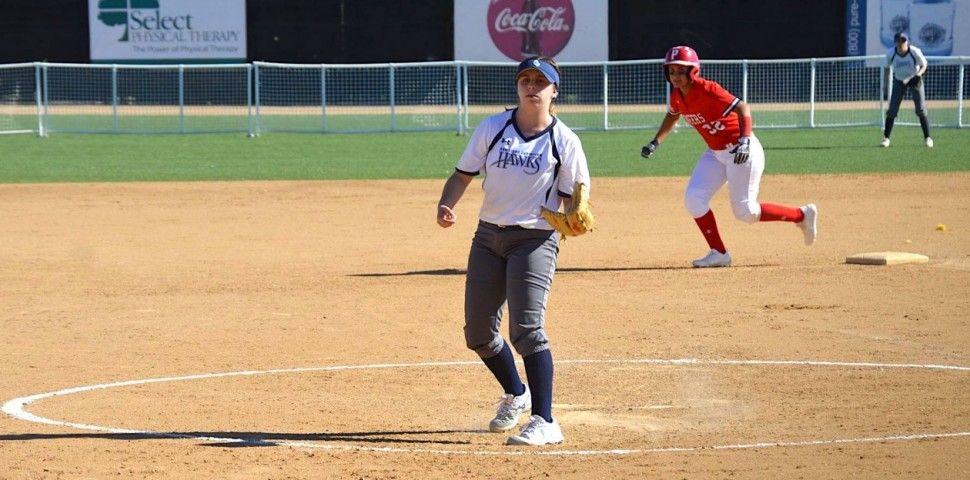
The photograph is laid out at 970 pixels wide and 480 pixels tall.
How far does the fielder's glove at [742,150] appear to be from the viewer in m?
13.4

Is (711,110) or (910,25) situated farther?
(910,25)

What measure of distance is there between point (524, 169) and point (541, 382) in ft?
3.71

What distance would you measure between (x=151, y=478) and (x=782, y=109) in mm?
29297

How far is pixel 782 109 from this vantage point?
1368 inches

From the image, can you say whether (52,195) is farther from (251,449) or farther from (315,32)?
(315,32)

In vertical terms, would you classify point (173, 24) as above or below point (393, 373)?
above

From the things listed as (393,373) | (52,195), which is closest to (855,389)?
(393,373)

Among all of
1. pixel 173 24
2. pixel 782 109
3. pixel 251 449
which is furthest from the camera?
pixel 173 24

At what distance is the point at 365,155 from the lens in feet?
93.4

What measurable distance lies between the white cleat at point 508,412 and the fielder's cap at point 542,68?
1730 millimetres

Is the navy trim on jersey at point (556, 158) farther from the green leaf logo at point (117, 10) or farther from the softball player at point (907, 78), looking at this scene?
the green leaf logo at point (117, 10)

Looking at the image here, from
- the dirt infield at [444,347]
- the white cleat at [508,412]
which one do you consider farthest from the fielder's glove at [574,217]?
the dirt infield at [444,347]

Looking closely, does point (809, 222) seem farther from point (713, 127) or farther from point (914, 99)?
point (914, 99)

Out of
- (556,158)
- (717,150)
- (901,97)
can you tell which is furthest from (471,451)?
(901,97)
